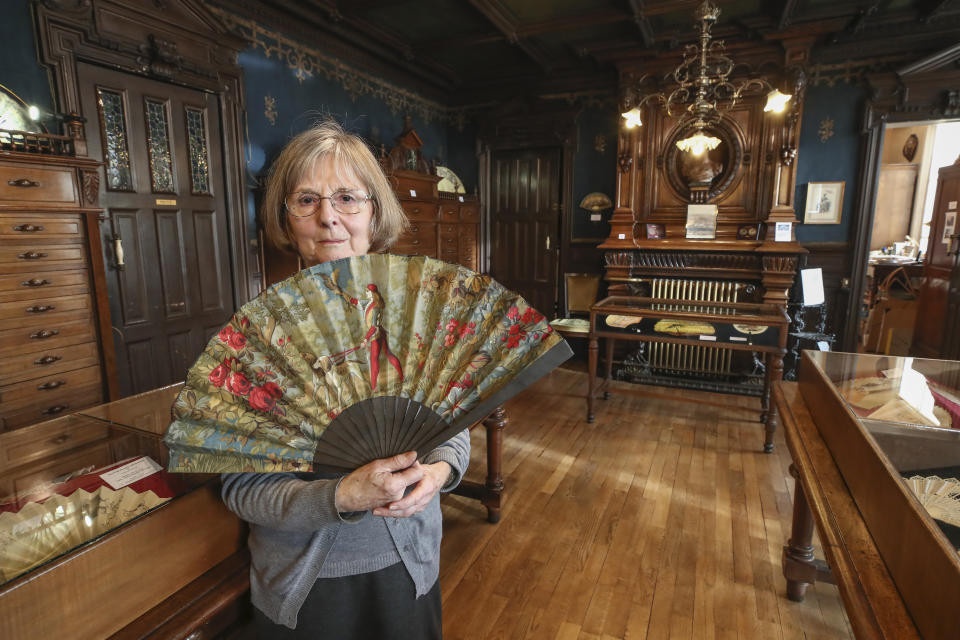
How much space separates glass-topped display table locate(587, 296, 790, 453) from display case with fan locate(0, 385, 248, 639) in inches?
120

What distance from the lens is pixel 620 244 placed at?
16.5 ft

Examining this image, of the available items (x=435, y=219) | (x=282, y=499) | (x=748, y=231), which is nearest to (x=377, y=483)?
(x=282, y=499)

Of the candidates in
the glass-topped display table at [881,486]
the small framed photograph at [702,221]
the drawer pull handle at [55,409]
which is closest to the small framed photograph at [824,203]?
the small framed photograph at [702,221]

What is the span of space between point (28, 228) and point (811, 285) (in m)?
5.76

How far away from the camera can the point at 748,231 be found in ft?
15.7

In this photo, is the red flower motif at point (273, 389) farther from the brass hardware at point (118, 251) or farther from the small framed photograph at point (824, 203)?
the small framed photograph at point (824, 203)

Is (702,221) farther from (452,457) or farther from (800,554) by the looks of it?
(452,457)

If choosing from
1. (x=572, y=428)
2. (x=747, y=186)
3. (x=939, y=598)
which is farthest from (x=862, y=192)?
(x=939, y=598)

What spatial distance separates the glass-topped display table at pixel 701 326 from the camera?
324 cm

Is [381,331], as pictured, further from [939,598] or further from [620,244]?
[620,244]

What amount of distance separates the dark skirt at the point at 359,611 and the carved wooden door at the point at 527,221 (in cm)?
516

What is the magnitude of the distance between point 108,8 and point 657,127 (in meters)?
4.48

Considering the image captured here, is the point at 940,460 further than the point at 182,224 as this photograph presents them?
No

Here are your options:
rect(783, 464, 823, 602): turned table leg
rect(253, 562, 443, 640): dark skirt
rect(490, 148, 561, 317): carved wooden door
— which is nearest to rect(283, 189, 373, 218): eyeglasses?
rect(253, 562, 443, 640): dark skirt
